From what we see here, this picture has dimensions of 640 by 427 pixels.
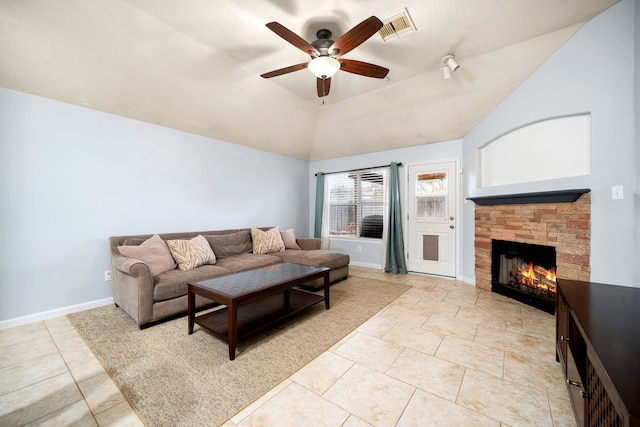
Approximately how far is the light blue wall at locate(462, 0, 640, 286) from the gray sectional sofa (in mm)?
2867

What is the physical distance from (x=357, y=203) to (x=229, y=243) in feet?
9.03

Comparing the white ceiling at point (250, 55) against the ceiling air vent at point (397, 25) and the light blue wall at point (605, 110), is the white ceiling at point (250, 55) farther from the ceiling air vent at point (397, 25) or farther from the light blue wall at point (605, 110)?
→ the light blue wall at point (605, 110)

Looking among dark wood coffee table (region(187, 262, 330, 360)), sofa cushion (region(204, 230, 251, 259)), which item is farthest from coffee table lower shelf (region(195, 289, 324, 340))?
sofa cushion (region(204, 230, 251, 259))

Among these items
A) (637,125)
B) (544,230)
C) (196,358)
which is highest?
(637,125)

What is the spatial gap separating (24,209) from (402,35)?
4.18 meters

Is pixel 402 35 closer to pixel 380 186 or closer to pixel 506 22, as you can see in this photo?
pixel 506 22

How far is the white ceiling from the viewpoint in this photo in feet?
6.98

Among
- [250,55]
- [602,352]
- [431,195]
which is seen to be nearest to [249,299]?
[602,352]

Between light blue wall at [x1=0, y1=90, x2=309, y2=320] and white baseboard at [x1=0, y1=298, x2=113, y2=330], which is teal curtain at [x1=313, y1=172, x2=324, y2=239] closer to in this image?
light blue wall at [x1=0, y1=90, x2=309, y2=320]

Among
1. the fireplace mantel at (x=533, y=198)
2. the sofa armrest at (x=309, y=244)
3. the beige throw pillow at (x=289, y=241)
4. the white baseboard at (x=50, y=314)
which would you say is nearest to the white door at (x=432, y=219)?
the fireplace mantel at (x=533, y=198)

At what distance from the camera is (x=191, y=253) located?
320 cm

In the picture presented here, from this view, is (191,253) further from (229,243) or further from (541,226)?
(541,226)

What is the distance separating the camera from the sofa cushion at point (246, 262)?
3.33 metres

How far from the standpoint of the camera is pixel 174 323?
2596 millimetres
